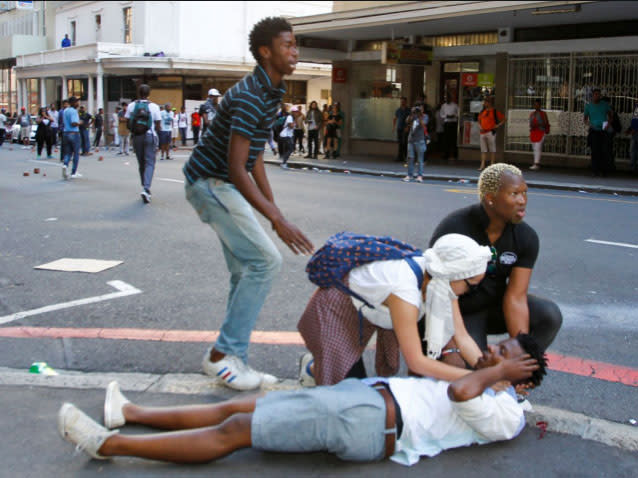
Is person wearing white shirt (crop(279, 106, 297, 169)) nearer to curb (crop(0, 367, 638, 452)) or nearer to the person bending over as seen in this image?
curb (crop(0, 367, 638, 452))

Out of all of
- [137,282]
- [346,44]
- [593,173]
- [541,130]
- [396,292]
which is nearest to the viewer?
[396,292]

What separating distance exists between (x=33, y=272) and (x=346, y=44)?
18.5m

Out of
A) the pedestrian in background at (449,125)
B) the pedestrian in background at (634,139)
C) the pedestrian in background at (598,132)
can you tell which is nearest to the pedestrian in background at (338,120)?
the pedestrian in background at (449,125)

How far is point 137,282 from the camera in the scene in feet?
21.0

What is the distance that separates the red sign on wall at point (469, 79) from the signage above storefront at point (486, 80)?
131 millimetres

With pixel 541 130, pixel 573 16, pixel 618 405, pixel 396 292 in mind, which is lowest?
pixel 618 405

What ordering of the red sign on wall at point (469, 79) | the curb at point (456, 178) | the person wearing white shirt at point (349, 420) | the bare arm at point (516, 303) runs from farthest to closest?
1. the red sign on wall at point (469, 79)
2. the curb at point (456, 178)
3. the bare arm at point (516, 303)
4. the person wearing white shirt at point (349, 420)

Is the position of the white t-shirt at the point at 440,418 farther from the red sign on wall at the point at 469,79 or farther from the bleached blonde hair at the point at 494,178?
the red sign on wall at the point at 469,79

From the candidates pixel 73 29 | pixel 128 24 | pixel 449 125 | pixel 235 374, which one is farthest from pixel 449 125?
pixel 73 29

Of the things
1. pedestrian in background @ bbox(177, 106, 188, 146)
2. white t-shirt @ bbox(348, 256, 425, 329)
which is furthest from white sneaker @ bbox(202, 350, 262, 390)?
pedestrian in background @ bbox(177, 106, 188, 146)

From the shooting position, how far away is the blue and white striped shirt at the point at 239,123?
3.71m

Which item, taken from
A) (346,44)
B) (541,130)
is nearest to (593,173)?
(541,130)

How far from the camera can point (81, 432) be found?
9.71ft

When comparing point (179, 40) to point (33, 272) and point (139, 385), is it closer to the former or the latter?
point (33, 272)
